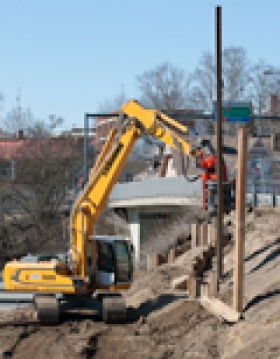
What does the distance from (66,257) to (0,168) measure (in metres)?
48.5

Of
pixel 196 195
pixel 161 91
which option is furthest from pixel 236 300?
pixel 161 91

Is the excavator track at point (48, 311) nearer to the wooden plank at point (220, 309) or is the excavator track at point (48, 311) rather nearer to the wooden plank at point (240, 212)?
the wooden plank at point (220, 309)

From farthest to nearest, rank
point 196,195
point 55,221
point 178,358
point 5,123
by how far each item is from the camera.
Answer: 1. point 5,123
2. point 55,221
3. point 196,195
4. point 178,358

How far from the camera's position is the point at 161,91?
293 feet

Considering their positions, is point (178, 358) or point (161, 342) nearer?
point (178, 358)

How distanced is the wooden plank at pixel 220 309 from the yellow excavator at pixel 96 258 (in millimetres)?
2133

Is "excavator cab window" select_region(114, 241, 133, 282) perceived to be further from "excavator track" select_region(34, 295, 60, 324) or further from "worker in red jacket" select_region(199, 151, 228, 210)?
"worker in red jacket" select_region(199, 151, 228, 210)

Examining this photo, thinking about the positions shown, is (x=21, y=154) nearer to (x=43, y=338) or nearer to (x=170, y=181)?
(x=170, y=181)

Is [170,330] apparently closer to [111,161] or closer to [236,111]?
[111,161]

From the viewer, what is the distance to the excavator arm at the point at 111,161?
68.9 ft

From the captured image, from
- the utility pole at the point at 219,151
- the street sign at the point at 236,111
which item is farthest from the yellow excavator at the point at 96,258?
the street sign at the point at 236,111

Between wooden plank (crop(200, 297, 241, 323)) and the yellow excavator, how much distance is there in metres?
2.13

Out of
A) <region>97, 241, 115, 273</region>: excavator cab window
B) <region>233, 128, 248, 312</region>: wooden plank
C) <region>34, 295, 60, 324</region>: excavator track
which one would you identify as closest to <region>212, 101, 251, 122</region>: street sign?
<region>97, 241, 115, 273</region>: excavator cab window

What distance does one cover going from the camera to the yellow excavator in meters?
20.7
